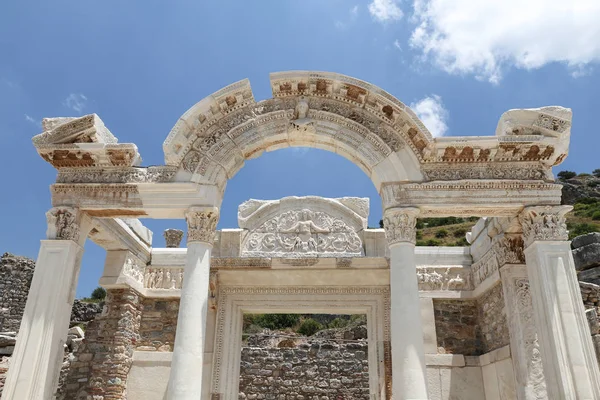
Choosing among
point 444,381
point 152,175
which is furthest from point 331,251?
point 152,175

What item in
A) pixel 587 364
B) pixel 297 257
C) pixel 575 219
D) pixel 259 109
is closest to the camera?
pixel 587 364

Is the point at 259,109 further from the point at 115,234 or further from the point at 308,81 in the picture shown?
the point at 115,234

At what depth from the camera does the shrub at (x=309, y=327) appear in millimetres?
23750

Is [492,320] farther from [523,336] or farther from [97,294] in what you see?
[97,294]

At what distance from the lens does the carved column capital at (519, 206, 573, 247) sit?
7.47m

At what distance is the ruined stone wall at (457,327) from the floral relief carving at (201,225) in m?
5.15

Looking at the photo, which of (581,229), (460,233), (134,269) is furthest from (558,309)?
(460,233)

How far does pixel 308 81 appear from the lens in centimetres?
842

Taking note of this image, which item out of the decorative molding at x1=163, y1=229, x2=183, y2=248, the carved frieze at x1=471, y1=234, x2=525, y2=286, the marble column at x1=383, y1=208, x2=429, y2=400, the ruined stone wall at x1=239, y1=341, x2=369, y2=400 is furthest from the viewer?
the ruined stone wall at x1=239, y1=341, x2=369, y2=400

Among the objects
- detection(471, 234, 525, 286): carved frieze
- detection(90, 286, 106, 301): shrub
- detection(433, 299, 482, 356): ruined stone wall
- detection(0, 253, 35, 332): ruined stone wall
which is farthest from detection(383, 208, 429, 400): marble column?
detection(90, 286, 106, 301): shrub

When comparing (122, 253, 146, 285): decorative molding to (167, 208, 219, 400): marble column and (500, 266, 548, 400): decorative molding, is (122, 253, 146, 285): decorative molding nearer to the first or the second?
(167, 208, 219, 400): marble column

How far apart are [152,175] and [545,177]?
6538mm

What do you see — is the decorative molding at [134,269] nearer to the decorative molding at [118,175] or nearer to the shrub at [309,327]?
the decorative molding at [118,175]

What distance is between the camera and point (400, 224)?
7.61 m
